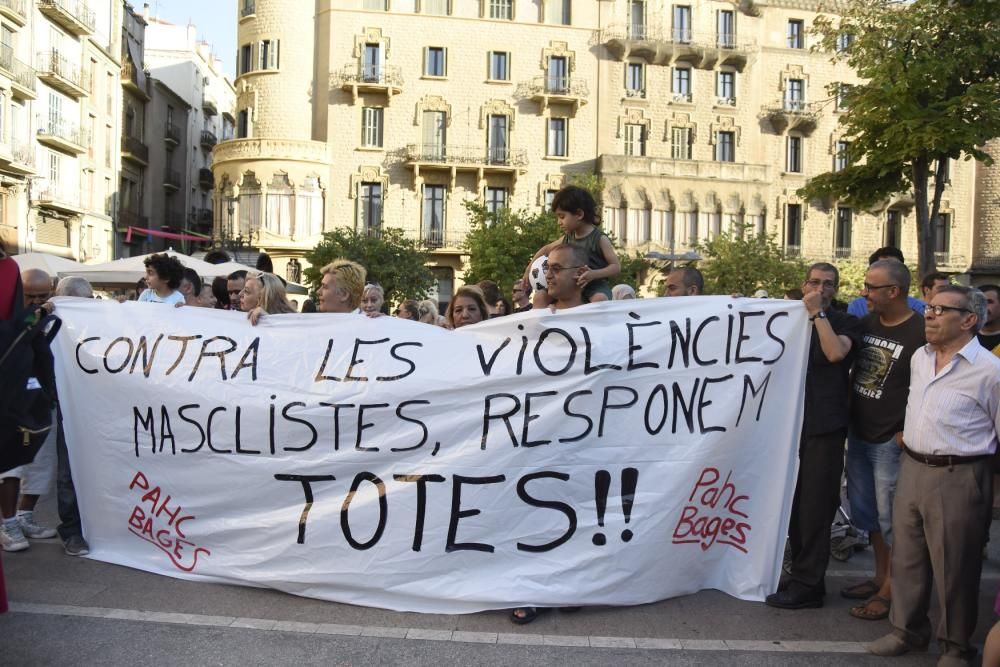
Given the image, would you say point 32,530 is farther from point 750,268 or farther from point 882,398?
point 750,268

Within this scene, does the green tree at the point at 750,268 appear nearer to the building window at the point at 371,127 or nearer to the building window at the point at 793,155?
the building window at the point at 793,155

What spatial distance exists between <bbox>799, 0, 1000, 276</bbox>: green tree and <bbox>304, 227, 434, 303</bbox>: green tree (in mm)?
20043

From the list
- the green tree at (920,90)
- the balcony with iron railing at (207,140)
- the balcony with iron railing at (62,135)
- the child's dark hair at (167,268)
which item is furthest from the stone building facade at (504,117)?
the child's dark hair at (167,268)

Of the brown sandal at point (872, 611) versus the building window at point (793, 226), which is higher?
the building window at point (793, 226)

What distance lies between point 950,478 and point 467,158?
36937mm

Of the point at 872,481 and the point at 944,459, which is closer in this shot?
the point at 944,459

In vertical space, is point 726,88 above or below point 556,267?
above

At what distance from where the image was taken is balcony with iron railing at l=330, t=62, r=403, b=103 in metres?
38.8

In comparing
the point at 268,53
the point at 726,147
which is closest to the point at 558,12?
the point at 726,147

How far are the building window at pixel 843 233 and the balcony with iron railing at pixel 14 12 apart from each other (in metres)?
38.2

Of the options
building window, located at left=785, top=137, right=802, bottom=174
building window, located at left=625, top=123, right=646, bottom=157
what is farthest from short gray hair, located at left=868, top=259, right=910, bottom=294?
building window, located at left=785, top=137, right=802, bottom=174

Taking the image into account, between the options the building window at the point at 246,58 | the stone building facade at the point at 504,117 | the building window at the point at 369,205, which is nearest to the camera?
the stone building facade at the point at 504,117

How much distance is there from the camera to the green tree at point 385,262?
31469 mm

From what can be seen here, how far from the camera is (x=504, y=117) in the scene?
40469 millimetres
